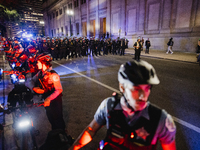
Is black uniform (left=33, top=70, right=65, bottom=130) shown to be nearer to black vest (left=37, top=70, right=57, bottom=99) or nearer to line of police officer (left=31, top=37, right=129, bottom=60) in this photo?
black vest (left=37, top=70, right=57, bottom=99)

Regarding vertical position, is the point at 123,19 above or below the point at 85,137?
above

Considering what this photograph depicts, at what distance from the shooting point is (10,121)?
13.0 feet

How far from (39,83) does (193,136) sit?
3.63 metres

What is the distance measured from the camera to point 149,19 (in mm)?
21781

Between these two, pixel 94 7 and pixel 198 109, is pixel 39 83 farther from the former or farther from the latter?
pixel 94 7

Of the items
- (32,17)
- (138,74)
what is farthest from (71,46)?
(32,17)

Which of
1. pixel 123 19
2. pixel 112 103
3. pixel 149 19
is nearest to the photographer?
pixel 112 103

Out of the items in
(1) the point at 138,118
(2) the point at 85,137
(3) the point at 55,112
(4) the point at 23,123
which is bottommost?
(4) the point at 23,123

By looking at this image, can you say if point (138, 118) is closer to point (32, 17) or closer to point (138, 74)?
point (138, 74)

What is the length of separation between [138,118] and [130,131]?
13 cm

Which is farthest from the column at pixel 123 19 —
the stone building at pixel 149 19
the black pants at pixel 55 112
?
the black pants at pixel 55 112

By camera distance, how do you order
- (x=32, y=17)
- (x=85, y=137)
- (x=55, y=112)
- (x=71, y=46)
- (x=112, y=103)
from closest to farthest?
(x=112, y=103)
(x=85, y=137)
(x=55, y=112)
(x=71, y=46)
(x=32, y=17)

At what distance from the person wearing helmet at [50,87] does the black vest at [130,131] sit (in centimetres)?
172

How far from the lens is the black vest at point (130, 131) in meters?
1.17
